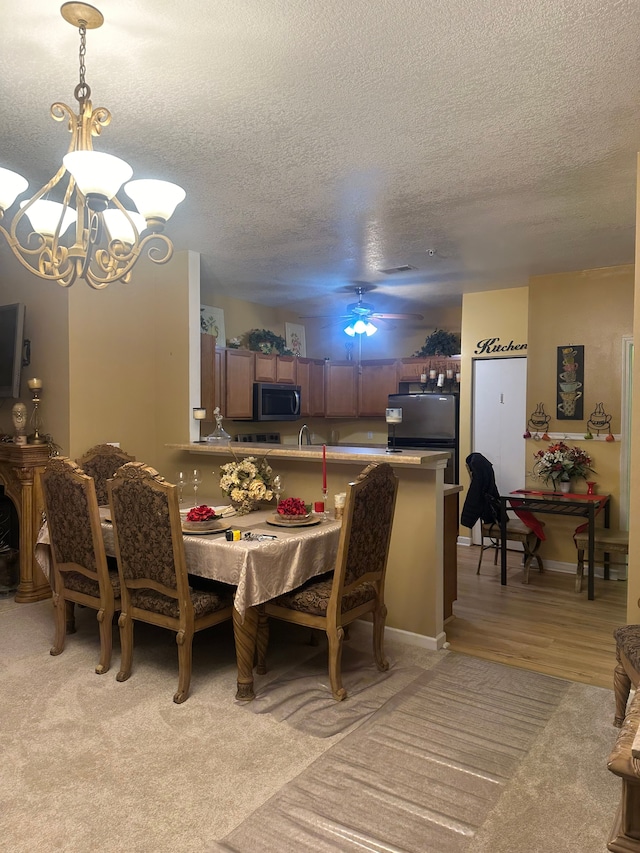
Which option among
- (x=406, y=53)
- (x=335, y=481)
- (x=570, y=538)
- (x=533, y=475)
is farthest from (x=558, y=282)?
(x=406, y=53)

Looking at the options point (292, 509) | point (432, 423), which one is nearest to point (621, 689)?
point (292, 509)

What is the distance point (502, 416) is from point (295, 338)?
2828 mm

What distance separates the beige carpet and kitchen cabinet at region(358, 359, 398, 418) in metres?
4.12

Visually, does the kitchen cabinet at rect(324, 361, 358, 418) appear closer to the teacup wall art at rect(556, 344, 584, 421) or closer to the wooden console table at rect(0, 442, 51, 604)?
the teacup wall art at rect(556, 344, 584, 421)

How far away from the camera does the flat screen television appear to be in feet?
14.7

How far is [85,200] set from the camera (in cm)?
220

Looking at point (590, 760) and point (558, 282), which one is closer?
point (590, 760)

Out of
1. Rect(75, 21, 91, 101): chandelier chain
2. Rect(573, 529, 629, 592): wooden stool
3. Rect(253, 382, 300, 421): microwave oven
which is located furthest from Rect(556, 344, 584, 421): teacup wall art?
Rect(75, 21, 91, 101): chandelier chain

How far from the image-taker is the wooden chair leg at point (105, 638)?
10.3 feet

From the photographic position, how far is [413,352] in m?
7.39

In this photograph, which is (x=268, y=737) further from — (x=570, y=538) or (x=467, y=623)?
(x=570, y=538)

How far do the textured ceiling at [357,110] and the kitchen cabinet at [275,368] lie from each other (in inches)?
82.2

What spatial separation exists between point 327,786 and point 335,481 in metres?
1.99

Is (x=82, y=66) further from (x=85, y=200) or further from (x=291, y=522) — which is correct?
(x=291, y=522)
